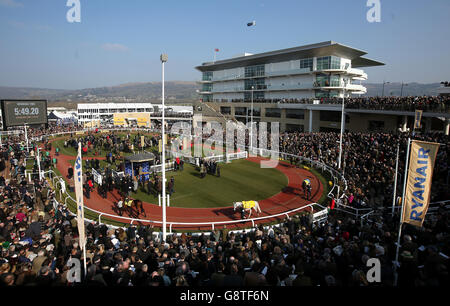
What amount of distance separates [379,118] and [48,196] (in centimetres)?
3743

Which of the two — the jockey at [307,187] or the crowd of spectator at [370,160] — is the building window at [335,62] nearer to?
the crowd of spectator at [370,160]

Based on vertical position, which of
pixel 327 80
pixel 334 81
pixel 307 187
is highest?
pixel 327 80

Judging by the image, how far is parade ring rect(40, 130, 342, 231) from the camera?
13.9m

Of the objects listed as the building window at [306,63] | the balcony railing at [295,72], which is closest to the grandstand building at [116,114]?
the balcony railing at [295,72]

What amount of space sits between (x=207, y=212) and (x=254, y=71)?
4806 centimetres

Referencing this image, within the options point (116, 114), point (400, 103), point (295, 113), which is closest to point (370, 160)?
point (400, 103)

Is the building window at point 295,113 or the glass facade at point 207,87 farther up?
the glass facade at point 207,87

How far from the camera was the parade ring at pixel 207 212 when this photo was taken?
13.9 meters

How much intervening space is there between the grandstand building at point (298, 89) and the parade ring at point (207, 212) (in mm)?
20179

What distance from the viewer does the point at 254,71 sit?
5869 centimetres

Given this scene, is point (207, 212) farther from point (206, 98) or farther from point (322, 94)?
point (206, 98)

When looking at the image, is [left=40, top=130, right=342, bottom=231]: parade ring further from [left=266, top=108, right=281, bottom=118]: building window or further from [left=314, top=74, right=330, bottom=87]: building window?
[left=266, top=108, right=281, bottom=118]: building window

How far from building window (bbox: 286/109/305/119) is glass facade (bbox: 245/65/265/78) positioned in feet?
38.0

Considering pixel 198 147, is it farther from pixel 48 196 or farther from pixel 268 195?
pixel 48 196
